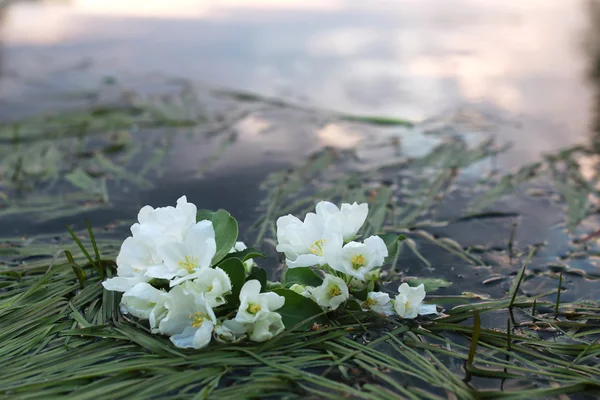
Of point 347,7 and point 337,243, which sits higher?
→ point 347,7

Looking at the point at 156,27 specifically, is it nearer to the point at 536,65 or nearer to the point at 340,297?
the point at 536,65

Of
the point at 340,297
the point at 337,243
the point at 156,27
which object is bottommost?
the point at 340,297

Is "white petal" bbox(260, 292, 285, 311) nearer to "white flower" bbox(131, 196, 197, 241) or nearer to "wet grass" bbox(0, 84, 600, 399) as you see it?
"wet grass" bbox(0, 84, 600, 399)

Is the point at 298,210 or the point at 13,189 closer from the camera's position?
the point at 298,210

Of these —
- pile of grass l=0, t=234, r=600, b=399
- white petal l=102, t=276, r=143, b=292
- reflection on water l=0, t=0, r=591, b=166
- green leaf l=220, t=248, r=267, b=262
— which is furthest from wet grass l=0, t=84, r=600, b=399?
reflection on water l=0, t=0, r=591, b=166

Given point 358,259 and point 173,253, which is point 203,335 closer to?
point 173,253

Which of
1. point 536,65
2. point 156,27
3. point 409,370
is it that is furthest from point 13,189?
point 536,65

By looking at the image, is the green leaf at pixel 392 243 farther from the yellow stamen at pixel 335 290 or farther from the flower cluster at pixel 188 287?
the flower cluster at pixel 188 287
